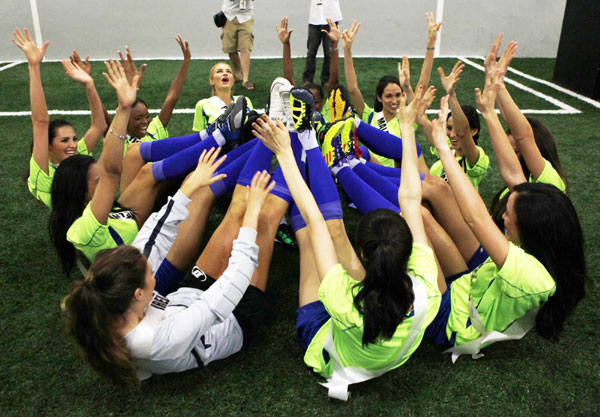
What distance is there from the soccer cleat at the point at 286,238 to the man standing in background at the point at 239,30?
4.39 m

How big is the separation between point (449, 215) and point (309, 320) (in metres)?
1.05

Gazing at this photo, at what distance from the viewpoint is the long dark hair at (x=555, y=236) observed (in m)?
1.86

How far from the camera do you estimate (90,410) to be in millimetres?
1974

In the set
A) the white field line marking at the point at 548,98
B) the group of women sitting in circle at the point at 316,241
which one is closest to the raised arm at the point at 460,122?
the group of women sitting in circle at the point at 316,241

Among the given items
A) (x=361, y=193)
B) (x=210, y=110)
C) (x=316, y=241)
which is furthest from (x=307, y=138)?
(x=210, y=110)

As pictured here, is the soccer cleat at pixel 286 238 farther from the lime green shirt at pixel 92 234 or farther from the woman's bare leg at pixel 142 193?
the lime green shirt at pixel 92 234

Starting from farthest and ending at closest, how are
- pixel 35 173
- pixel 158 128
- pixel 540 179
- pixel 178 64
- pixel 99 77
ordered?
pixel 178 64
pixel 99 77
pixel 158 128
pixel 35 173
pixel 540 179

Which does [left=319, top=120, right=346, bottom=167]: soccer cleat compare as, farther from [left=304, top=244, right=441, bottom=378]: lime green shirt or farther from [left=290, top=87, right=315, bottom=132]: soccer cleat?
[left=304, top=244, right=441, bottom=378]: lime green shirt

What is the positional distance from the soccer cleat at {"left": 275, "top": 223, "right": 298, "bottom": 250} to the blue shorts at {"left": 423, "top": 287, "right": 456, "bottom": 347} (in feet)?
3.73

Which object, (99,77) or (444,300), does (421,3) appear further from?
(444,300)

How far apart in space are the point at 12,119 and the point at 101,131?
333 cm

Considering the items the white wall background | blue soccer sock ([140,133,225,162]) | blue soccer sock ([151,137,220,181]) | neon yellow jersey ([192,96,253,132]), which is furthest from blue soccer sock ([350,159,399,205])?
the white wall background

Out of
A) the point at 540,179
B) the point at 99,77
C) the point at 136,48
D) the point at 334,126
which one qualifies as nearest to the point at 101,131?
the point at 334,126

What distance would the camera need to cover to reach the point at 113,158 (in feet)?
7.73
